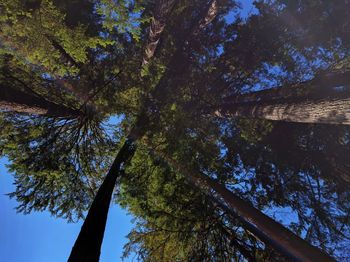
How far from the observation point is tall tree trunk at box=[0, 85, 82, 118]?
11.2 m

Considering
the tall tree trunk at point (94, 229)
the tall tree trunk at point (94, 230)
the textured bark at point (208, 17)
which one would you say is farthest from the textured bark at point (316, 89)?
the tall tree trunk at point (94, 230)

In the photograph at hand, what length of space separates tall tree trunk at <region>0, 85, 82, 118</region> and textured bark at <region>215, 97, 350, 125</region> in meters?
6.20

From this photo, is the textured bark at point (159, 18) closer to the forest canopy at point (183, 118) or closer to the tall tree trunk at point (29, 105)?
the forest canopy at point (183, 118)

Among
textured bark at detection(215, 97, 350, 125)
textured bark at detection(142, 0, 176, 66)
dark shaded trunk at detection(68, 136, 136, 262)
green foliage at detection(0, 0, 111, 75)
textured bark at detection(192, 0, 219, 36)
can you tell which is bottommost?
dark shaded trunk at detection(68, 136, 136, 262)

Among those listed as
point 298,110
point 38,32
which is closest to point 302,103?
point 298,110

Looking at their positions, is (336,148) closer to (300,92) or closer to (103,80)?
(300,92)

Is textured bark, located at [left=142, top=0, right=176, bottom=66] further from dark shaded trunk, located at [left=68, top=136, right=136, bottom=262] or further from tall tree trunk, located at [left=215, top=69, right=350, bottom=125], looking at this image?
dark shaded trunk, located at [left=68, top=136, right=136, bottom=262]

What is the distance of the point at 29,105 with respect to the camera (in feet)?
38.1

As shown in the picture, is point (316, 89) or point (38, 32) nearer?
point (38, 32)

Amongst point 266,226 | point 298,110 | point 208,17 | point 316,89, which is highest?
point 208,17

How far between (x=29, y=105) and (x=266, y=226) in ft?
30.2

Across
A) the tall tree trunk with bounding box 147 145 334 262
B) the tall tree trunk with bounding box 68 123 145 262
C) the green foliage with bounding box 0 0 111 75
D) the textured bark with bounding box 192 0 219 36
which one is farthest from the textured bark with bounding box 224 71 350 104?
the green foliage with bounding box 0 0 111 75

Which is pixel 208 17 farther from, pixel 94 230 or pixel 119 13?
pixel 94 230

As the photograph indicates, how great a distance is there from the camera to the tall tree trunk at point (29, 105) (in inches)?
441
